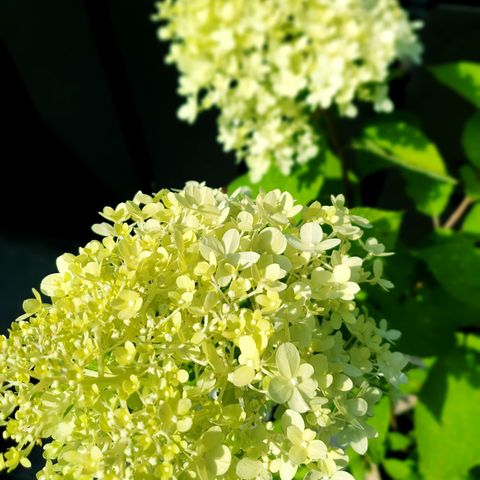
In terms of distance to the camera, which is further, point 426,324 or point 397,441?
point 397,441

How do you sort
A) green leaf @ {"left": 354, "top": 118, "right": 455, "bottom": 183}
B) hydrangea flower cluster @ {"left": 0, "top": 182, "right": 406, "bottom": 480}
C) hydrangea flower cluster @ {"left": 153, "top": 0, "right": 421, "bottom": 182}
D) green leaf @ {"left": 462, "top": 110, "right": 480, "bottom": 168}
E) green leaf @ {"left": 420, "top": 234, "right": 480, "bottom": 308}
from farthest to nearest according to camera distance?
green leaf @ {"left": 462, "top": 110, "right": 480, "bottom": 168}
green leaf @ {"left": 354, "top": 118, "right": 455, "bottom": 183}
green leaf @ {"left": 420, "top": 234, "right": 480, "bottom": 308}
hydrangea flower cluster @ {"left": 153, "top": 0, "right": 421, "bottom": 182}
hydrangea flower cluster @ {"left": 0, "top": 182, "right": 406, "bottom": 480}

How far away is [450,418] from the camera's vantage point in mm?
871

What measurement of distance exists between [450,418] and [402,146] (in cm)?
49

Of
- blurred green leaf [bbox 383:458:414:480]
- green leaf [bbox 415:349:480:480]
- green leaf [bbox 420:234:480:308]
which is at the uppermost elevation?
green leaf [bbox 420:234:480:308]

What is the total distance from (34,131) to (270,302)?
4.54ft

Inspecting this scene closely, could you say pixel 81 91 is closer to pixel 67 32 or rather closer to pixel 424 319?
pixel 67 32

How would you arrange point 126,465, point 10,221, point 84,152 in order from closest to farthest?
point 126,465 < point 10,221 < point 84,152

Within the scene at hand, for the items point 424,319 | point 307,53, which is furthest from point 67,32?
point 424,319

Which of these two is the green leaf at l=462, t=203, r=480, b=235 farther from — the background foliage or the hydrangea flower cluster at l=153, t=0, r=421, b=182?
the hydrangea flower cluster at l=153, t=0, r=421, b=182

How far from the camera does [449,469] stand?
2.83ft

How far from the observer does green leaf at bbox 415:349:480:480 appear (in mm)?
858

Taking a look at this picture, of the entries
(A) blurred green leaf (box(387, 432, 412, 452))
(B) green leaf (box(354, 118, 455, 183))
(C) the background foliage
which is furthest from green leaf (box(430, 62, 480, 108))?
(A) blurred green leaf (box(387, 432, 412, 452))

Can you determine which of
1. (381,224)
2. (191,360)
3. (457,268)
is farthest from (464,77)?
(191,360)

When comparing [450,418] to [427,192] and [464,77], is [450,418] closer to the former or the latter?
[427,192]
